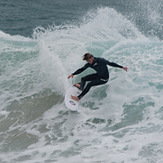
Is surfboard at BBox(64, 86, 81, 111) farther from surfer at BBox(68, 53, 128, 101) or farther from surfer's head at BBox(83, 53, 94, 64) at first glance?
surfer's head at BBox(83, 53, 94, 64)

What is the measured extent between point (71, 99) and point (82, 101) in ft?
2.10

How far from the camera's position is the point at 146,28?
20.3m

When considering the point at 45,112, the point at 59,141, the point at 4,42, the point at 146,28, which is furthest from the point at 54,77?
the point at 146,28

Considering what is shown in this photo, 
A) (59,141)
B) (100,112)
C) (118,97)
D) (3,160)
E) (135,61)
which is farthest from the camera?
(135,61)

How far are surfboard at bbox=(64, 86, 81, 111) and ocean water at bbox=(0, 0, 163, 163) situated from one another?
0.92ft

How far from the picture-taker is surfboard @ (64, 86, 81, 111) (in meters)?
9.41

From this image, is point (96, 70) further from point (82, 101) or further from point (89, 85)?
point (82, 101)

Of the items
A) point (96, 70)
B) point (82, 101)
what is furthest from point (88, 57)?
point (82, 101)

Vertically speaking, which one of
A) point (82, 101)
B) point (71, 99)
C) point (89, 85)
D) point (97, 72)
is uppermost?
point (97, 72)

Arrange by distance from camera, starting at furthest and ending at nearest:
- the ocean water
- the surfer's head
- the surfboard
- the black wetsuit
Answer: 1. the black wetsuit
2. the surfboard
3. the surfer's head
4. the ocean water

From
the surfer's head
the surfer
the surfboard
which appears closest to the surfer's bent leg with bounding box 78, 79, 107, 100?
the surfer

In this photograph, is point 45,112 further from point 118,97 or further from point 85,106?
point 118,97

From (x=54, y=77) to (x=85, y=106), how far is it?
2.10m

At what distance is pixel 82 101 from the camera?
10.2m
